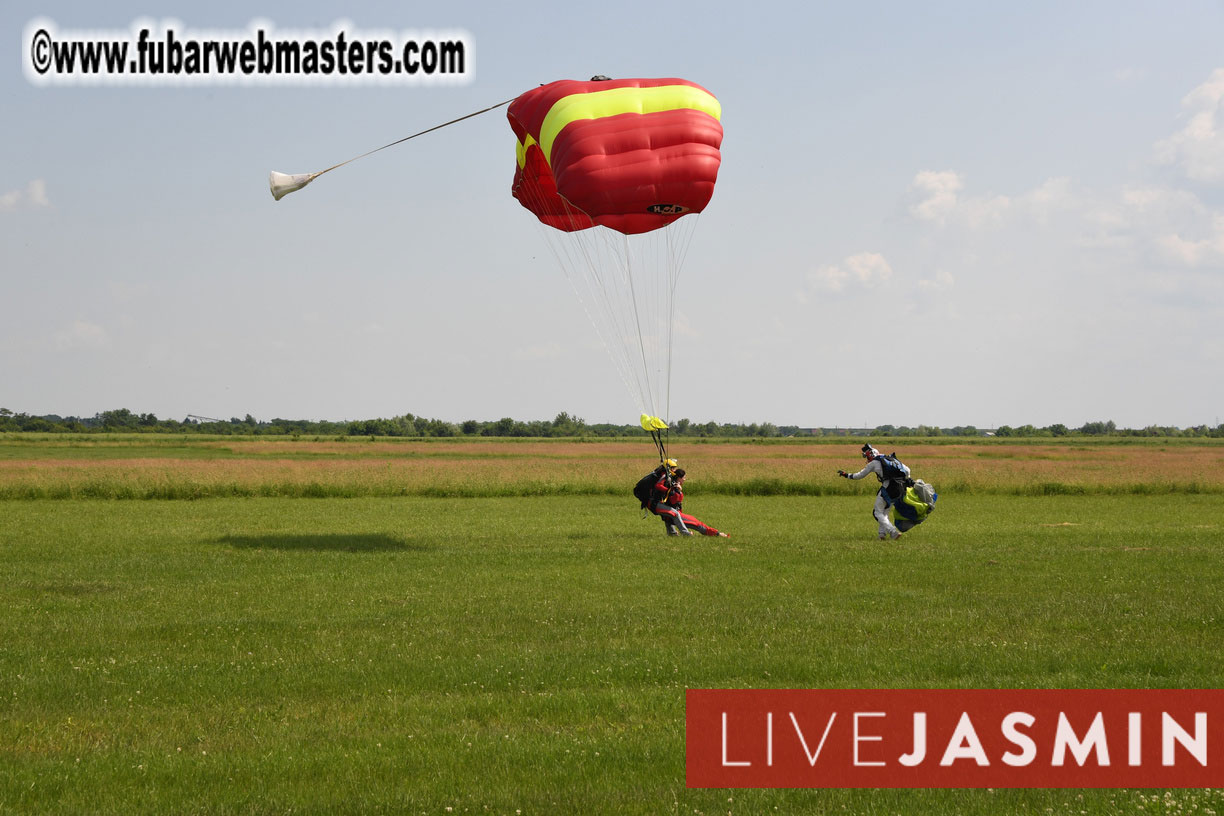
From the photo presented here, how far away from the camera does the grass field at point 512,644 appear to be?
642 centimetres

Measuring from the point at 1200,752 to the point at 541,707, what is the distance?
498 centimetres

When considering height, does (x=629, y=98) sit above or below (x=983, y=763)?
above

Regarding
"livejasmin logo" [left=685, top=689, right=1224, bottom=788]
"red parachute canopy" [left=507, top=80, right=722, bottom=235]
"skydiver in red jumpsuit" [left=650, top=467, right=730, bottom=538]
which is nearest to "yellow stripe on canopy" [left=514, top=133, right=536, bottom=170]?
"red parachute canopy" [left=507, top=80, right=722, bottom=235]

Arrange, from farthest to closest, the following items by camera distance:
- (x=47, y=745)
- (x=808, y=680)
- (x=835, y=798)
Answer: (x=808, y=680) → (x=47, y=745) → (x=835, y=798)

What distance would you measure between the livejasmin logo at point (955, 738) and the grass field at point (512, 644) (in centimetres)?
27

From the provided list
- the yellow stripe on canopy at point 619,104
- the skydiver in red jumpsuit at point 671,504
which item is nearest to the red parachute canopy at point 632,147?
the yellow stripe on canopy at point 619,104

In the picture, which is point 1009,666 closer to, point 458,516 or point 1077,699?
point 1077,699

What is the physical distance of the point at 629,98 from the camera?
1741 centimetres

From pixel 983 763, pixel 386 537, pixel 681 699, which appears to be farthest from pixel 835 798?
pixel 386 537

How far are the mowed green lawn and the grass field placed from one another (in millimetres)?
40

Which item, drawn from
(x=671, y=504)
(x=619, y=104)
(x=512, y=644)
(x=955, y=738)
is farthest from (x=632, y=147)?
(x=955, y=738)

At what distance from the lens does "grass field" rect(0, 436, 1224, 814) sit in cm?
642

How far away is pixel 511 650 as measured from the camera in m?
10.3

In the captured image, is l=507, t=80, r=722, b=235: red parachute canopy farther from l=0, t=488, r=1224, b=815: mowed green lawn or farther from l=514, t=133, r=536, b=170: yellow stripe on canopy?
l=0, t=488, r=1224, b=815: mowed green lawn
